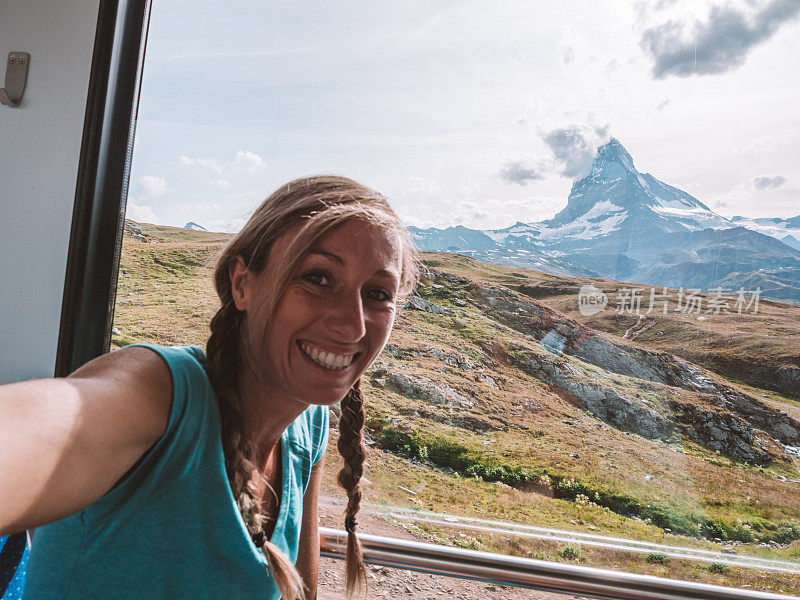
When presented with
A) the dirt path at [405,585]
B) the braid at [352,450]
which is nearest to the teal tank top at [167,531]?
the braid at [352,450]

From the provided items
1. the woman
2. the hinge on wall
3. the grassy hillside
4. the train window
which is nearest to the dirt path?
the train window

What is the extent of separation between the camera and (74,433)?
0.58 meters

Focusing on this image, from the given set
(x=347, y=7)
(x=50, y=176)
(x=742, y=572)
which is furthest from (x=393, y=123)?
(x=742, y=572)

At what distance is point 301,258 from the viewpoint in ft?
2.97

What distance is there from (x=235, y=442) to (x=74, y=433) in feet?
0.96

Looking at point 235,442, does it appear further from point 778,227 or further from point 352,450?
point 778,227

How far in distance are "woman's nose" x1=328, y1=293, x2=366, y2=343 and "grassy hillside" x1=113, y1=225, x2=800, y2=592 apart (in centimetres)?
105

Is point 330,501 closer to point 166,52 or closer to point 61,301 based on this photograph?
point 61,301

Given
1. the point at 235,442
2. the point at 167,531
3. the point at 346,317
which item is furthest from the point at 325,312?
the point at 167,531

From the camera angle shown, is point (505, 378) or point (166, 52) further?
point (166, 52)

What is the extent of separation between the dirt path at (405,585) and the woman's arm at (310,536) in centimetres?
43

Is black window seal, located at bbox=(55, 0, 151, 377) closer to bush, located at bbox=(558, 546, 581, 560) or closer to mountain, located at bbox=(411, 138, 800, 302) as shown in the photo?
mountain, located at bbox=(411, 138, 800, 302)

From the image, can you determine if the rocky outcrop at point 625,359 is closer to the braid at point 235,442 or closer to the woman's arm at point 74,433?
the braid at point 235,442

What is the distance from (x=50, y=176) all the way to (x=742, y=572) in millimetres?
2628
